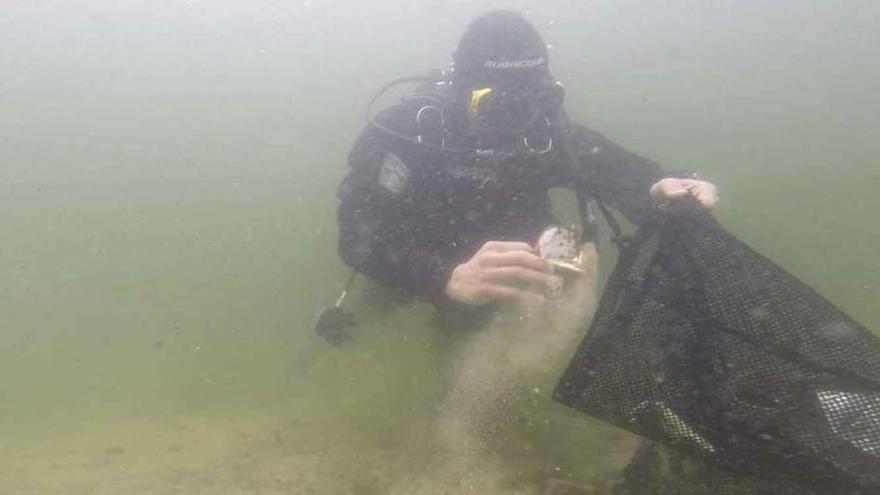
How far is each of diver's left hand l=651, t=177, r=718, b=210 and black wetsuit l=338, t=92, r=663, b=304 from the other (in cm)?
34

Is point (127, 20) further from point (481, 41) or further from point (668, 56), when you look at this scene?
point (481, 41)

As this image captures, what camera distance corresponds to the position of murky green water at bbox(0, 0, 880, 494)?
159 inches

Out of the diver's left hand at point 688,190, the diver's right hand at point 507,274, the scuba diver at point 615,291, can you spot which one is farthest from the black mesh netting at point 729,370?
the diver's left hand at point 688,190

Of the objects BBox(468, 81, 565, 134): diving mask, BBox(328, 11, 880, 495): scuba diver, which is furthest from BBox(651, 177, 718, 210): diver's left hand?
BBox(468, 81, 565, 134): diving mask

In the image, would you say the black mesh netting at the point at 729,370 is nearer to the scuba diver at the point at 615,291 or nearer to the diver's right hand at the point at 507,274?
the scuba diver at the point at 615,291

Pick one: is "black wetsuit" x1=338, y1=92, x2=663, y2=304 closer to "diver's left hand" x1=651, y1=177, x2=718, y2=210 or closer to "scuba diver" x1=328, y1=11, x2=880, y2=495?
→ "scuba diver" x1=328, y1=11, x2=880, y2=495

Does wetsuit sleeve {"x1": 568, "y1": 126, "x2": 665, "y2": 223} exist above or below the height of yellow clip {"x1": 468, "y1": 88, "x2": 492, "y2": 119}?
below

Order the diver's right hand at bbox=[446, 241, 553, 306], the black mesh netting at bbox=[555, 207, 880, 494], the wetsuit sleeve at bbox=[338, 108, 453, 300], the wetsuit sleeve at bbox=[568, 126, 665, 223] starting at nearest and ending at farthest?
the black mesh netting at bbox=[555, 207, 880, 494], the diver's right hand at bbox=[446, 241, 553, 306], the wetsuit sleeve at bbox=[338, 108, 453, 300], the wetsuit sleeve at bbox=[568, 126, 665, 223]

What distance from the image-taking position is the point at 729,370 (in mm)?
1990

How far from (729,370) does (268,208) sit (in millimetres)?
13314

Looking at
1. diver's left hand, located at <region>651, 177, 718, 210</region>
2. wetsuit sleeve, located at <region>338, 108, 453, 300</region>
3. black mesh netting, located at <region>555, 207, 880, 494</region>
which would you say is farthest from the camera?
wetsuit sleeve, located at <region>338, 108, 453, 300</region>

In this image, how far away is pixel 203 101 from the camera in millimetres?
28062

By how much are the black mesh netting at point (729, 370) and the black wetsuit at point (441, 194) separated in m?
1.20

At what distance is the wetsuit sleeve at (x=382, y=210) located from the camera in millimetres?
3336
